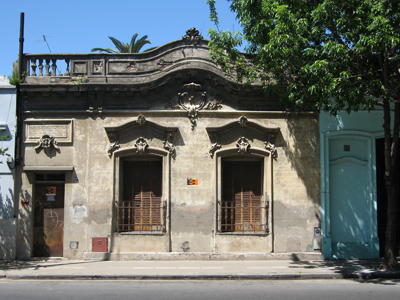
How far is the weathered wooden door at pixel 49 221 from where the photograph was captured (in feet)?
43.4

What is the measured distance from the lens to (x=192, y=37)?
13.4 m

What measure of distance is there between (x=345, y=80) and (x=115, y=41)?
790 inches

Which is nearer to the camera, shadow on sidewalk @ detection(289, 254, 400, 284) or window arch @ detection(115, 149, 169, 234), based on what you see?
shadow on sidewalk @ detection(289, 254, 400, 284)

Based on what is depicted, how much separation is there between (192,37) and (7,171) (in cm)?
676

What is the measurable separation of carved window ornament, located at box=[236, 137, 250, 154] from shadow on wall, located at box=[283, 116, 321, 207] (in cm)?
113

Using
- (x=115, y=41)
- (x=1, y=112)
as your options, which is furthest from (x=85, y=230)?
(x=115, y=41)

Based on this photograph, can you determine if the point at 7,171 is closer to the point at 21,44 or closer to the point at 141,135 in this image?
the point at 21,44

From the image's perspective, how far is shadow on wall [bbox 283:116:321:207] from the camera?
1316 cm

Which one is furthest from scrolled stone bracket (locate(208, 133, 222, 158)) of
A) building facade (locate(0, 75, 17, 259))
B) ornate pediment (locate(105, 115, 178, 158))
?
building facade (locate(0, 75, 17, 259))

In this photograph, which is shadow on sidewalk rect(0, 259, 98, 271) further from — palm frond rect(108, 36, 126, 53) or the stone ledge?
palm frond rect(108, 36, 126, 53)

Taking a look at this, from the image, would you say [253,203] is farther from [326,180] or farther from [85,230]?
[85,230]

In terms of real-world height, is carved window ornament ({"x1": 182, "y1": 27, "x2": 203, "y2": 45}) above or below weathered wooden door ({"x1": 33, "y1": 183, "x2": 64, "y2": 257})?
above

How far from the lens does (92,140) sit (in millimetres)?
13242

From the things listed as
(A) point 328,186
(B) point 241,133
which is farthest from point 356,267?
(B) point 241,133
